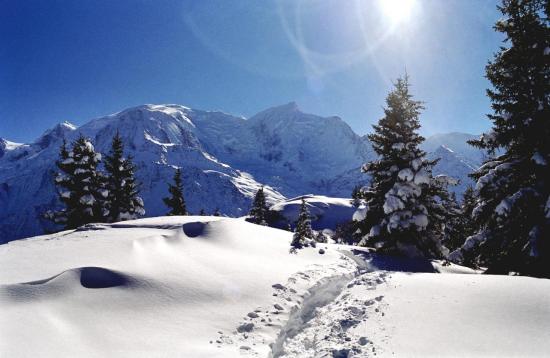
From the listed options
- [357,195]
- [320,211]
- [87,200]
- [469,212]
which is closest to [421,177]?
[469,212]

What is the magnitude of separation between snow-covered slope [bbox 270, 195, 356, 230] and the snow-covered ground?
52533 millimetres

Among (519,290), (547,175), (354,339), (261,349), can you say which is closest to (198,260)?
(261,349)

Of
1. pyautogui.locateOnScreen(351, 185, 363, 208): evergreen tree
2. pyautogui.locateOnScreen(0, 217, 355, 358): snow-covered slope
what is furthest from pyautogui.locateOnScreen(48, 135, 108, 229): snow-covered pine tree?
pyautogui.locateOnScreen(351, 185, 363, 208): evergreen tree

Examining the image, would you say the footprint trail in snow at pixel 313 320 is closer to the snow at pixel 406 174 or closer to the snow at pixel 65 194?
the snow at pixel 406 174

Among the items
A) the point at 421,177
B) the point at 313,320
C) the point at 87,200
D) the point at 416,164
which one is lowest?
the point at 313,320

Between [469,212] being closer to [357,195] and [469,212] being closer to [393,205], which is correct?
[393,205]

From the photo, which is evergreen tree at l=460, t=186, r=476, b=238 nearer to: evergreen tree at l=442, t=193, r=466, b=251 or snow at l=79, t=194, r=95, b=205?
evergreen tree at l=442, t=193, r=466, b=251

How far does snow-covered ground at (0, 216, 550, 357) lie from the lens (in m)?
6.75

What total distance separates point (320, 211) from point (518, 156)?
59.4 m

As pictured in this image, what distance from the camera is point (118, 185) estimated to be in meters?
36.1

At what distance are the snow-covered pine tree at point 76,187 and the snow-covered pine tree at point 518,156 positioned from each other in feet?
94.7

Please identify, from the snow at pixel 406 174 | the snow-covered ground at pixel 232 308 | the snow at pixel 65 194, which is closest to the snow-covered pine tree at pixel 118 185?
the snow at pixel 65 194

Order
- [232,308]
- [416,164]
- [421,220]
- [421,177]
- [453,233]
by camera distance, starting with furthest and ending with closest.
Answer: [453,233]
[416,164]
[421,177]
[421,220]
[232,308]

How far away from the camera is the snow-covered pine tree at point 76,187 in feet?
99.0
